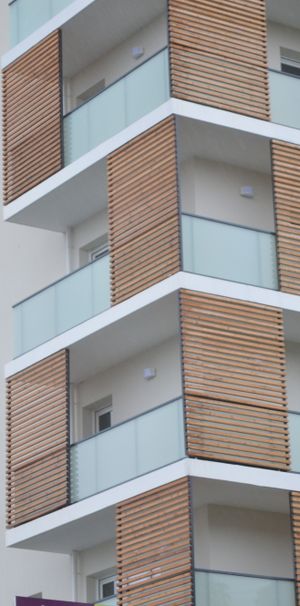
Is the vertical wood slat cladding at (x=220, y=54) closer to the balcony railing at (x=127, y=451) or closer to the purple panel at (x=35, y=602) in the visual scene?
the balcony railing at (x=127, y=451)

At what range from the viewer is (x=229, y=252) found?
32688 millimetres

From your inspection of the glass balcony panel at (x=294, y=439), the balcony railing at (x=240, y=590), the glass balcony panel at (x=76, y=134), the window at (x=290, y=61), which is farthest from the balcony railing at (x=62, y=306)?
the balcony railing at (x=240, y=590)

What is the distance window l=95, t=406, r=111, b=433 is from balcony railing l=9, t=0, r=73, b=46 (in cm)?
783

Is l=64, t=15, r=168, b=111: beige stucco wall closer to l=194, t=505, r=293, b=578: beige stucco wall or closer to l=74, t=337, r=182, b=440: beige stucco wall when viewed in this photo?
l=74, t=337, r=182, b=440: beige stucco wall

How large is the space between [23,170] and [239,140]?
5369 mm

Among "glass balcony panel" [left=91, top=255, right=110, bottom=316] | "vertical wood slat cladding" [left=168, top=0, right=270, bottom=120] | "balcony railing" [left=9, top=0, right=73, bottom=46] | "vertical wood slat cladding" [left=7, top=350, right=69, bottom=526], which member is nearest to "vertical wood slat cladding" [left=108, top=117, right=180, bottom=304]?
"glass balcony panel" [left=91, top=255, right=110, bottom=316]

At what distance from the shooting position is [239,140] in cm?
3375

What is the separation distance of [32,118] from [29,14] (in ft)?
7.90

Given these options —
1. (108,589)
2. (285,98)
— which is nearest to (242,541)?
(108,589)

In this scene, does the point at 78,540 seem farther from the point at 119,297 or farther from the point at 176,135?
the point at 176,135

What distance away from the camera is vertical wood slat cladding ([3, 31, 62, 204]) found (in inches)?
1439

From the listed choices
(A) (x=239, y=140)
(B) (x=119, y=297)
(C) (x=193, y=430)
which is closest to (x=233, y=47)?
(A) (x=239, y=140)

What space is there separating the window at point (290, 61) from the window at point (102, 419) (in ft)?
24.0

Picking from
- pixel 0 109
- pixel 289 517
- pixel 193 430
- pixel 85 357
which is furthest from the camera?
pixel 0 109
